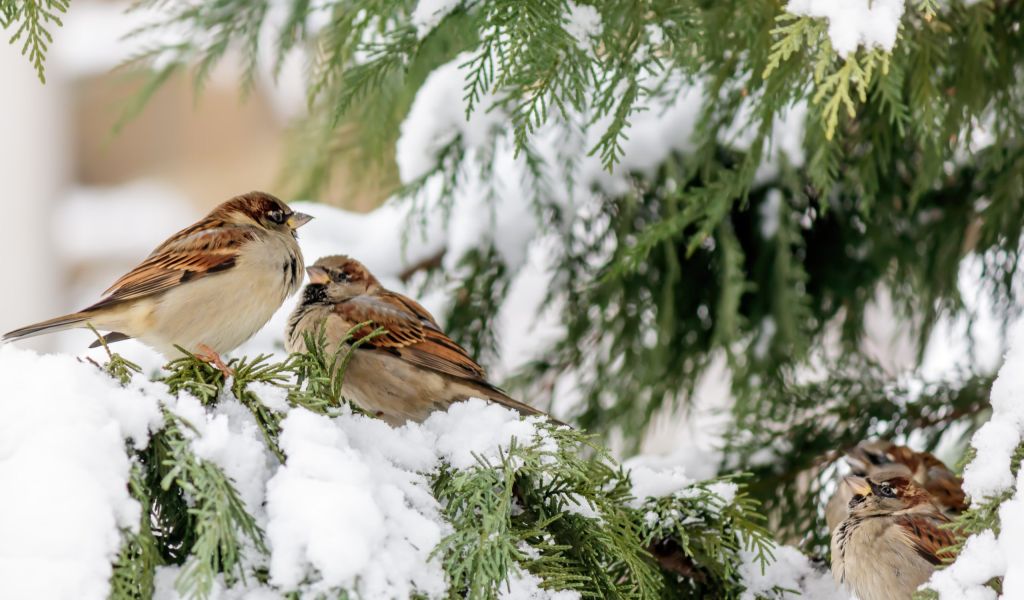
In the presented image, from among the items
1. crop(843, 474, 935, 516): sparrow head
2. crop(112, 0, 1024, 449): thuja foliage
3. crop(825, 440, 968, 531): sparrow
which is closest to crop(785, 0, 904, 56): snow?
crop(112, 0, 1024, 449): thuja foliage

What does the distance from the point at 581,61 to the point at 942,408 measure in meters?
1.31

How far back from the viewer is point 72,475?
0.89 metres

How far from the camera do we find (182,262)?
185 cm

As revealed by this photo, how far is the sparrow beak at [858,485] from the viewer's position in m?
1.78

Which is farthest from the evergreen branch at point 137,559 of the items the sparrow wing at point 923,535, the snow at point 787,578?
the sparrow wing at point 923,535

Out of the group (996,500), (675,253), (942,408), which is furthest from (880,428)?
(996,500)

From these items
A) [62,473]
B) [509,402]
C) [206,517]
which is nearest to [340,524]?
[206,517]

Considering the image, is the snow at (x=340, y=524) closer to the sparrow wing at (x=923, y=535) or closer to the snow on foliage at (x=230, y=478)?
the snow on foliage at (x=230, y=478)

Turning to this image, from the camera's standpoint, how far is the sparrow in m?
1.97

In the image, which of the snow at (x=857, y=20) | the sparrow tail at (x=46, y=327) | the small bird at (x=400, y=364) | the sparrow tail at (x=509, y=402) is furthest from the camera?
the small bird at (x=400, y=364)

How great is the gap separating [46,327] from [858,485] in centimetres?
135

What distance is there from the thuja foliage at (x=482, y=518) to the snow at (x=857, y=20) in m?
0.52

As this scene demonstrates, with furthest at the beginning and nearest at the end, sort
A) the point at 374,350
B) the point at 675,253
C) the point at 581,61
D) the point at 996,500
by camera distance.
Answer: the point at 675,253 → the point at 374,350 → the point at 581,61 → the point at 996,500

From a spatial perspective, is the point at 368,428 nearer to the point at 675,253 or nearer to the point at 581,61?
the point at 581,61
